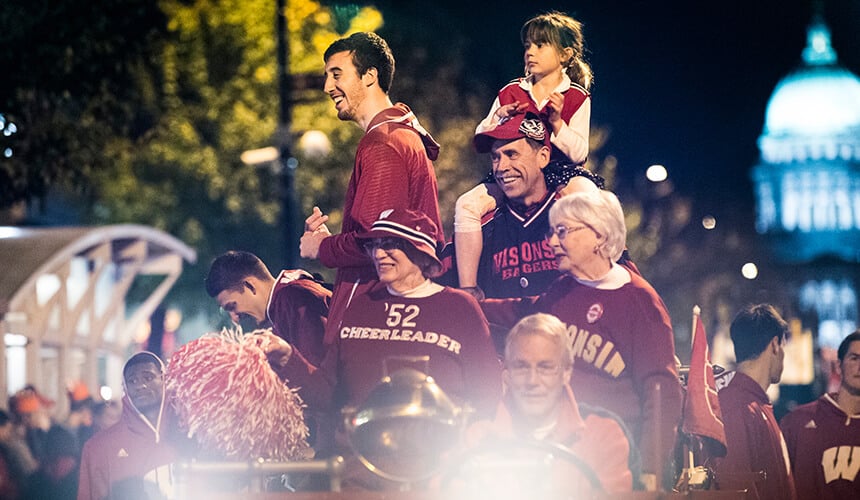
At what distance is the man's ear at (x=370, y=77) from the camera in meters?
6.08

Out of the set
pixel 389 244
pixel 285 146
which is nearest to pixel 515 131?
pixel 389 244

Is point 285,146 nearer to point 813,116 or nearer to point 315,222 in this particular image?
point 315,222

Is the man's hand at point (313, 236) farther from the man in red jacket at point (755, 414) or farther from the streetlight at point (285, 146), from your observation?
the streetlight at point (285, 146)

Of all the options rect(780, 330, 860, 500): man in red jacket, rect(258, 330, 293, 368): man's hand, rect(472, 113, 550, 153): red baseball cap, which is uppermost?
rect(472, 113, 550, 153): red baseball cap

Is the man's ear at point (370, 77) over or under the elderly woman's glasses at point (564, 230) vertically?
over

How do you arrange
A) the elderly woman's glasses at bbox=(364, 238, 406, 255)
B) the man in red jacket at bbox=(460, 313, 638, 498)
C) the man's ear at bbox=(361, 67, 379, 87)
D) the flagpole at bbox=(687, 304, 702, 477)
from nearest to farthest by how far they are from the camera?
the man in red jacket at bbox=(460, 313, 638, 498) < the elderly woman's glasses at bbox=(364, 238, 406, 255) < the flagpole at bbox=(687, 304, 702, 477) < the man's ear at bbox=(361, 67, 379, 87)

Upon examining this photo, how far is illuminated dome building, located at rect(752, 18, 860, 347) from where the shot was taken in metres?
140

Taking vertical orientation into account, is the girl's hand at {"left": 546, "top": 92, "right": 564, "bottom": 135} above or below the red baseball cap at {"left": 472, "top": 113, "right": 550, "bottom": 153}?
above

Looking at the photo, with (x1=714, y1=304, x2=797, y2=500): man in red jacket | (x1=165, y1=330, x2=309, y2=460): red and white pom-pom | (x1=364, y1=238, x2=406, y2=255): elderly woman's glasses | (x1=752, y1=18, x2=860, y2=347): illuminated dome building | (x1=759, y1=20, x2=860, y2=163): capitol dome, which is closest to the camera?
(x1=165, y1=330, x2=309, y2=460): red and white pom-pom

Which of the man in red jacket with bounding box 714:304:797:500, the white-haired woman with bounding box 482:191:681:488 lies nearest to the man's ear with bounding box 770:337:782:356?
the man in red jacket with bounding box 714:304:797:500

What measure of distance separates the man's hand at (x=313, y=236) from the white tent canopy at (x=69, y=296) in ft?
44.1

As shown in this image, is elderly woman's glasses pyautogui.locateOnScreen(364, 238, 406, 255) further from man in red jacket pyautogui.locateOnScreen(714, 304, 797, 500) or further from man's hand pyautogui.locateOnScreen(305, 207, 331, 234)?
man in red jacket pyautogui.locateOnScreen(714, 304, 797, 500)

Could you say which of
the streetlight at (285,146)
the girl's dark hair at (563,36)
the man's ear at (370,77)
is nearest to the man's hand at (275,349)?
the man's ear at (370,77)

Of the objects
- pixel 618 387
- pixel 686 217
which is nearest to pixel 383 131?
pixel 618 387
